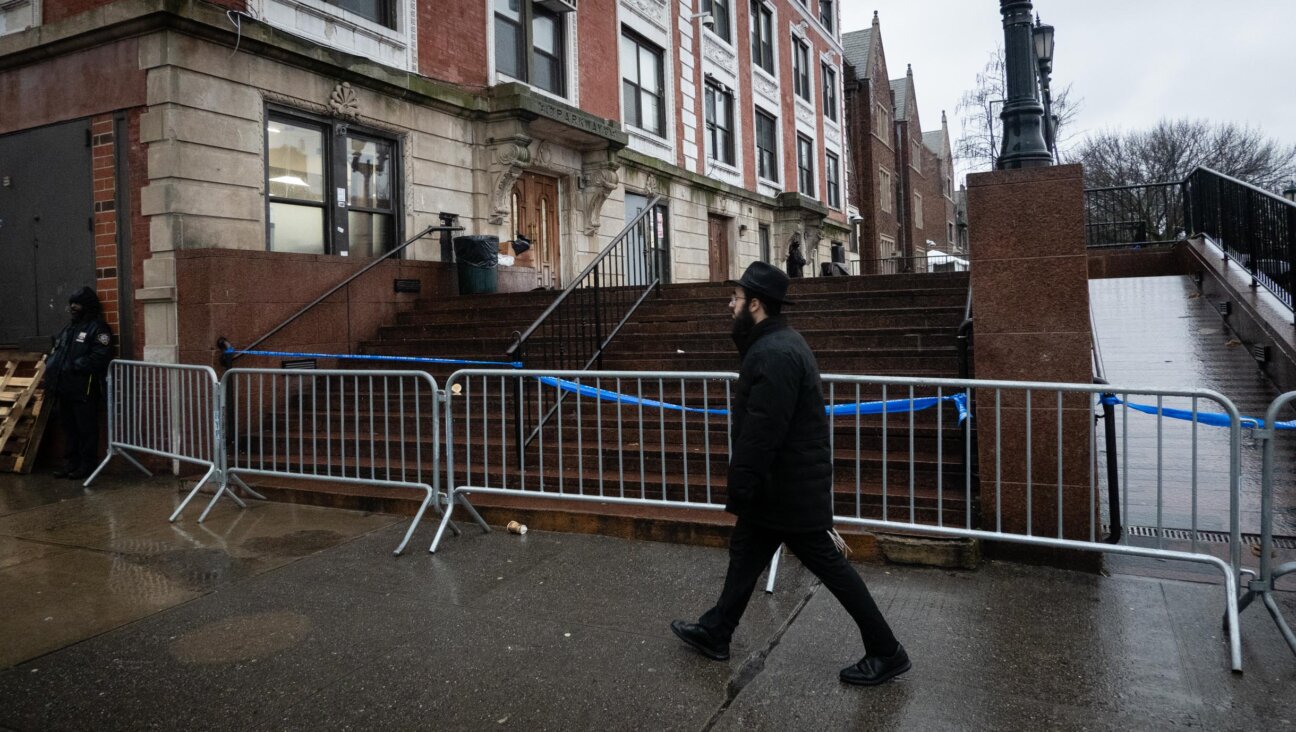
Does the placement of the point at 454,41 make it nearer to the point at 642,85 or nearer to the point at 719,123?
the point at 642,85

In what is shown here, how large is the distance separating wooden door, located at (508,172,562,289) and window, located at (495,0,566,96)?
186cm

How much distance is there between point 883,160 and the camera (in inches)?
1534

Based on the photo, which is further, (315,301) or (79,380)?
(315,301)

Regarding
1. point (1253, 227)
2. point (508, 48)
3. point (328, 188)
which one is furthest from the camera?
point (508, 48)

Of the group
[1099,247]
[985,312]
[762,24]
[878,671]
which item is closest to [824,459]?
[878,671]

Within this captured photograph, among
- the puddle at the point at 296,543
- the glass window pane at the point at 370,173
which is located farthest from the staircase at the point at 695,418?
the glass window pane at the point at 370,173

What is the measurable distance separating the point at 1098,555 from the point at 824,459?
2449 millimetres

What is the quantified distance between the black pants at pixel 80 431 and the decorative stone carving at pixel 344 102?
4.71 metres

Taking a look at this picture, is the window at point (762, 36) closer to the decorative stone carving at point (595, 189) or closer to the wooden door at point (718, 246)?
the wooden door at point (718, 246)

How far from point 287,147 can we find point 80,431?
4.15 meters

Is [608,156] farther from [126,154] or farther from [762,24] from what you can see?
[762,24]

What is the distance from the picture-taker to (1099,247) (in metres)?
16.1

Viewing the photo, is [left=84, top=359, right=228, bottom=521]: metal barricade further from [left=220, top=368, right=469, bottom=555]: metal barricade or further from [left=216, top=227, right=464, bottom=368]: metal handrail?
[left=216, top=227, right=464, bottom=368]: metal handrail

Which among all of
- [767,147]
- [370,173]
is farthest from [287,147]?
[767,147]
